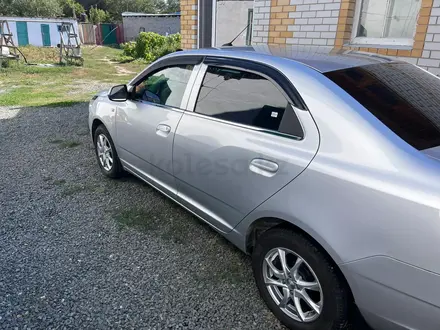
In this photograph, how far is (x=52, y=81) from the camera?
12.2 metres

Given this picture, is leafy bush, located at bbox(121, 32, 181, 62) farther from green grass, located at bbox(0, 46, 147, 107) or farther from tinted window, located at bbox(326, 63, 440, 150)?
tinted window, located at bbox(326, 63, 440, 150)

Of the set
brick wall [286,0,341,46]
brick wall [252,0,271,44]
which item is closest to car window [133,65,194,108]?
brick wall [286,0,341,46]

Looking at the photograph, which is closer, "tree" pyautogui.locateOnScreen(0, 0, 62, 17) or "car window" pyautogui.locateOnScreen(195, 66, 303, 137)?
"car window" pyautogui.locateOnScreen(195, 66, 303, 137)

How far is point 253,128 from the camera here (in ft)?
7.25

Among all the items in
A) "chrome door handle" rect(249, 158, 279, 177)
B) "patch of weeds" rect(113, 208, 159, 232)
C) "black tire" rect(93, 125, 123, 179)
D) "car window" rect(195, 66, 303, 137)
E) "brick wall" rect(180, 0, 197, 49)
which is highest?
"brick wall" rect(180, 0, 197, 49)

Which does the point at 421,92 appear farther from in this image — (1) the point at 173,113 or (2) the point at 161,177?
(2) the point at 161,177

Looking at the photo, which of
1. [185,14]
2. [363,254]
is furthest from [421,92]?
[185,14]

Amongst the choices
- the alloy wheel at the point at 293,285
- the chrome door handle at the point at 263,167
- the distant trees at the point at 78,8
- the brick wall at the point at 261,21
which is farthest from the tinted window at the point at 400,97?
the distant trees at the point at 78,8

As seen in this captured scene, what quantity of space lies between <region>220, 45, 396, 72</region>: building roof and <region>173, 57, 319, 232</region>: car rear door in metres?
0.20

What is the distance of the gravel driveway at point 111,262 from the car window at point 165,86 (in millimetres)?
1118

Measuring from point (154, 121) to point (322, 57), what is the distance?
4.88 ft

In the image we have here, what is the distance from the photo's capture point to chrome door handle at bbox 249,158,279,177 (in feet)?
6.56

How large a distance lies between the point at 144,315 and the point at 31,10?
39.4 m

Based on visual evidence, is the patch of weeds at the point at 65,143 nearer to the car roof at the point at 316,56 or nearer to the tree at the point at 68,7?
the car roof at the point at 316,56
